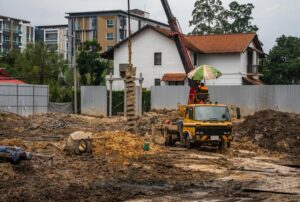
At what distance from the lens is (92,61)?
56.4m

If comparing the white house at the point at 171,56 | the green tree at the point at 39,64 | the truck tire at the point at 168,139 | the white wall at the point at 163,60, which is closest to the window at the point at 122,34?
the green tree at the point at 39,64

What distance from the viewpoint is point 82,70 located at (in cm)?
5769

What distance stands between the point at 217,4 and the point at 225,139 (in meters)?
52.3

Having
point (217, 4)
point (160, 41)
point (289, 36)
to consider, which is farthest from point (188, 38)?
point (217, 4)

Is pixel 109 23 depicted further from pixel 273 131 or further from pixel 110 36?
pixel 273 131

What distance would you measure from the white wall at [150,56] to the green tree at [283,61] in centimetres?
1200

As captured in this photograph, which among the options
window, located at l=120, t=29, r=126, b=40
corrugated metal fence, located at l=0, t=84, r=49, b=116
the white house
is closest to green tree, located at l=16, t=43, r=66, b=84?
the white house

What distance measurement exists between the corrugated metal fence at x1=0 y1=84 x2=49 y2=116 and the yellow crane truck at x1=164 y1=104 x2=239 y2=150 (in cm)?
2203

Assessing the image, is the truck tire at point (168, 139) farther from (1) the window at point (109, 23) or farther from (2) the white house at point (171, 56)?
(1) the window at point (109, 23)

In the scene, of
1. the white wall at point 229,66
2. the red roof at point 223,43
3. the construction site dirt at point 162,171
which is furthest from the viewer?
the white wall at point 229,66

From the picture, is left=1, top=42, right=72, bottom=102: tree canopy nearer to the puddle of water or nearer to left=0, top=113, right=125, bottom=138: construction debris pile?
left=0, top=113, right=125, bottom=138: construction debris pile

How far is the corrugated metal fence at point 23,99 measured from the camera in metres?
42.1

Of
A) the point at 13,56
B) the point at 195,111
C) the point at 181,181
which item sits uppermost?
the point at 13,56

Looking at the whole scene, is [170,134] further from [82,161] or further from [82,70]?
[82,70]
